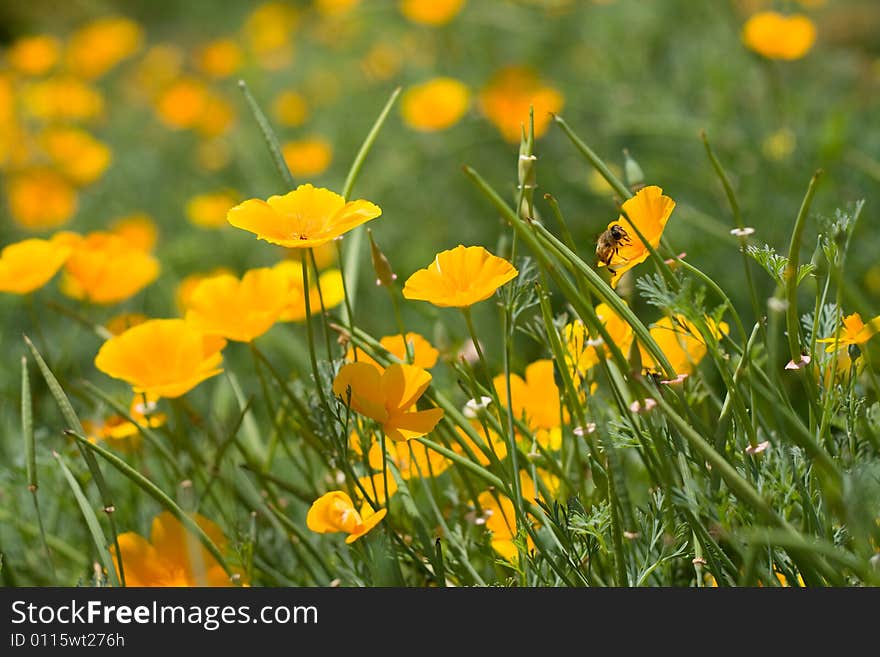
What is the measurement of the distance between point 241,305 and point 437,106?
1430 millimetres

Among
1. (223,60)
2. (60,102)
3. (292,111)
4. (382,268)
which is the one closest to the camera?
(382,268)

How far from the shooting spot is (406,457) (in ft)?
2.81

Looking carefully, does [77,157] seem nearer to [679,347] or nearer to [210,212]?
[210,212]

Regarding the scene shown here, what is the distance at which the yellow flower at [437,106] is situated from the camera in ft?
7.01

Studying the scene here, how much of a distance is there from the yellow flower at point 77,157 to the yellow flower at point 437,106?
0.89 m

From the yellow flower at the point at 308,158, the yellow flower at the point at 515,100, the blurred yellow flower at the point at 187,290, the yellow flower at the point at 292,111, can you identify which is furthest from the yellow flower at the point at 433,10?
the blurred yellow flower at the point at 187,290

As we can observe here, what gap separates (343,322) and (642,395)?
0.32m

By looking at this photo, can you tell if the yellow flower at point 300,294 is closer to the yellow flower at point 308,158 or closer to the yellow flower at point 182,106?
the yellow flower at point 308,158

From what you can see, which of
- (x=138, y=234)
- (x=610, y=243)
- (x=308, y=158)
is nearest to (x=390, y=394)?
(x=610, y=243)

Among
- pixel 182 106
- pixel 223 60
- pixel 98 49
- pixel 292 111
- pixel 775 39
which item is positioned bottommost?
pixel 775 39

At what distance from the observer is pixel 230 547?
0.77m

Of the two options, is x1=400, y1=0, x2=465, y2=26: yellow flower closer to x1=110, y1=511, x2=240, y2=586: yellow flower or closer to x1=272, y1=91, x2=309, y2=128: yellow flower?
x1=272, y1=91, x2=309, y2=128: yellow flower

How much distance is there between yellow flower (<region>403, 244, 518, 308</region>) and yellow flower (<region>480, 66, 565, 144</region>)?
1.47 m

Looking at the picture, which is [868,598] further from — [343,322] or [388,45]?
[388,45]
